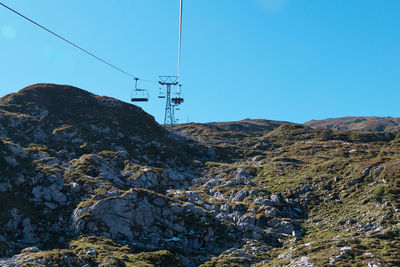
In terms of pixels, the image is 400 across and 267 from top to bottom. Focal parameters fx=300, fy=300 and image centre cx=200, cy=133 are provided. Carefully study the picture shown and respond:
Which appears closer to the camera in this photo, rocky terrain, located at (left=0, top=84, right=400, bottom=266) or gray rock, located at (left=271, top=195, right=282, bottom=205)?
rocky terrain, located at (left=0, top=84, right=400, bottom=266)

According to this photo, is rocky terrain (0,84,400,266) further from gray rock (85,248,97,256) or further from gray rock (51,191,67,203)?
gray rock (85,248,97,256)

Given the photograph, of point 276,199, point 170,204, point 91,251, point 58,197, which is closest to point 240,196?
point 276,199

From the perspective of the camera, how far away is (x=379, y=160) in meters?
43.8

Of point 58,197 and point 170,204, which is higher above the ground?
point 58,197

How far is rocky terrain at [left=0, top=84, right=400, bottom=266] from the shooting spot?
Result: 87.8ft

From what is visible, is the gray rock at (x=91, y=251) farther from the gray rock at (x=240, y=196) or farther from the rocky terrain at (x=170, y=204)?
the gray rock at (x=240, y=196)

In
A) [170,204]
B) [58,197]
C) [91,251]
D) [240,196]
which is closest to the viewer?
[91,251]

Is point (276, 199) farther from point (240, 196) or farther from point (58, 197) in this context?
point (58, 197)

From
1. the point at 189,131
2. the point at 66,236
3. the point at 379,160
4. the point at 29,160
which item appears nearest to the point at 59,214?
the point at 66,236

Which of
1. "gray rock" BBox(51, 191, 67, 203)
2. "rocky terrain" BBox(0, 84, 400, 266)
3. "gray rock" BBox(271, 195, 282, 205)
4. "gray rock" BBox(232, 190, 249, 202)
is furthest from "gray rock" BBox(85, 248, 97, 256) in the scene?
"gray rock" BBox(271, 195, 282, 205)

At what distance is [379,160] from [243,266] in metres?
29.1

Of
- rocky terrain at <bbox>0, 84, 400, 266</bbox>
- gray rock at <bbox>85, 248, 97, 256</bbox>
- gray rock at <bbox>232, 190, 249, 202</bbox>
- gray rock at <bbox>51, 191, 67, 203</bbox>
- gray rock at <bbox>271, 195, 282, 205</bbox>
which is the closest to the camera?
gray rock at <bbox>85, 248, 97, 256</bbox>

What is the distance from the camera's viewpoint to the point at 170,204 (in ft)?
121

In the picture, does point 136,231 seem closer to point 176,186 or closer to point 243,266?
point 243,266
